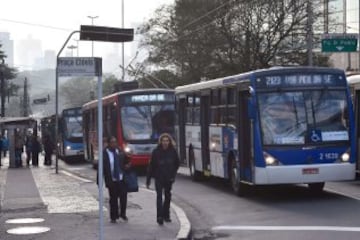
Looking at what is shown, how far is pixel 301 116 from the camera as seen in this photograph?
50.6 feet

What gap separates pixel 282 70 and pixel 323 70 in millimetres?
914

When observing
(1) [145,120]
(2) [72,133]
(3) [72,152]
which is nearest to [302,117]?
(1) [145,120]

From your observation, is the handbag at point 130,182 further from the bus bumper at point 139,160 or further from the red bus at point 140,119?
the bus bumper at point 139,160

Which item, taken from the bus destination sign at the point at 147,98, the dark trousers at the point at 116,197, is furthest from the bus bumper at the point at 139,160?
the dark trousers at the point at 116,197

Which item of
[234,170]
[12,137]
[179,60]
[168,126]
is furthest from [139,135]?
[179,60]

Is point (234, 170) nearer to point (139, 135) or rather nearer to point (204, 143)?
point (204, 143)

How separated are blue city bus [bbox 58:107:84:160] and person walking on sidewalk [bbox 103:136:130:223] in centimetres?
2889

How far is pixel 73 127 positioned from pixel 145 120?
17.6 meters

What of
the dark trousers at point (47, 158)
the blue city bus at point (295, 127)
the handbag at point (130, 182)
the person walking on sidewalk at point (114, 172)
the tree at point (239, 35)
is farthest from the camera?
the tree at point (239, 35)

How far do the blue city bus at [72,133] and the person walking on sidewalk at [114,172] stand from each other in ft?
94.8

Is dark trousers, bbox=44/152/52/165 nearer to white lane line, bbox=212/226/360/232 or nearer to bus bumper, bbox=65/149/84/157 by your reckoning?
bus bumper, bbox=65/149/84/157

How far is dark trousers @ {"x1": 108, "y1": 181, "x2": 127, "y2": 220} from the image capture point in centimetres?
1309

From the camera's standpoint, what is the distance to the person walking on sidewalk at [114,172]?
42.9 ft

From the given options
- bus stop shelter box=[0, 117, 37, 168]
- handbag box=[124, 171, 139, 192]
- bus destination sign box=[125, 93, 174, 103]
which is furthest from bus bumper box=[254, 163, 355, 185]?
bus stop shelter box=[0, 117, 37, 168]
